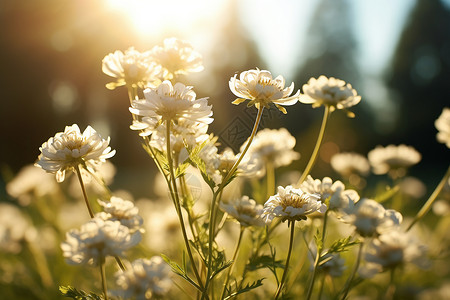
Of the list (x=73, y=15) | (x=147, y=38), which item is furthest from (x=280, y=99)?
(x=73, y=15)

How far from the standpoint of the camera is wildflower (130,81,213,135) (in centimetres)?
112

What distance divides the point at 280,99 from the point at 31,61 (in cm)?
1475

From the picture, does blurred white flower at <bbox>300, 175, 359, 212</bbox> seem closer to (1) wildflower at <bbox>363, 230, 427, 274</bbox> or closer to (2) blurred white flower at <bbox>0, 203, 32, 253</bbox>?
(1) wildflower at <bbox>363, 230, 427, 274</bbox>

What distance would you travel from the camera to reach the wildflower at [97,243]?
3.41ft

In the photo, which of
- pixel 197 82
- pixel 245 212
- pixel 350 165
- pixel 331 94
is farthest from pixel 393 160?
pixel 197 82

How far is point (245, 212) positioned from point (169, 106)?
46 centimetres

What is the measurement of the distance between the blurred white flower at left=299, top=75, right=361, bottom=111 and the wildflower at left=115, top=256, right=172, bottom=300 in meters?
0.78

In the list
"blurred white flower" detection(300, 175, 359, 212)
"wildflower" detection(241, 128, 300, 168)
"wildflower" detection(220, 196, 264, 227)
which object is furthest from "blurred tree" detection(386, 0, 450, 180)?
"wildflower" detection(220, 196, 264, 227)

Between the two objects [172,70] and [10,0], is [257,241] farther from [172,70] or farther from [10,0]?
[10,0]

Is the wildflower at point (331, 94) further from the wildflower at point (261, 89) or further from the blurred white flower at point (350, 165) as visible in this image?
the blurred white flower at point (350, 165)

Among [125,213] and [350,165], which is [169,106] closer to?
[125,213]

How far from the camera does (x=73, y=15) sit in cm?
1362

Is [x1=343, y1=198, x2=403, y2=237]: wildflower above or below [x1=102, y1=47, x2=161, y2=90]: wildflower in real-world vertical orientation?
below

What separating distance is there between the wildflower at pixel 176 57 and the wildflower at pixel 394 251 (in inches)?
31.6
